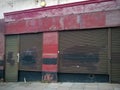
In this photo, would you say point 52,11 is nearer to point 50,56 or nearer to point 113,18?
point 50,56

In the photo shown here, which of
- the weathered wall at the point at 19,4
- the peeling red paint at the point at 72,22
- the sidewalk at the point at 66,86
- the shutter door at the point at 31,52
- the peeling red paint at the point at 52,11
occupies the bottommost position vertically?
the sidewalk at the point at 66,86

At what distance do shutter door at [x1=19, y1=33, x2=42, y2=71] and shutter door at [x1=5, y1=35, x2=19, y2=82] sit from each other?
468 mm

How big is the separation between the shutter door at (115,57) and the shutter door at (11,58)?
6.70 meters

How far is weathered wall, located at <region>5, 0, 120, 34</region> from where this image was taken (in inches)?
479

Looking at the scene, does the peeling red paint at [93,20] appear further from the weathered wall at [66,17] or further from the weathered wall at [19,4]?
the weathered wall at [19,4]

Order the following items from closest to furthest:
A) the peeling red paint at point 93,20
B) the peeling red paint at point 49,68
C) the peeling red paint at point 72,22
Answer: the peeling red paint at point 93,20, the peeling red paint at point 72,22, the peeling red paint at point 49,68

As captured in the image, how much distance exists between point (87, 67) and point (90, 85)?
1116 mm

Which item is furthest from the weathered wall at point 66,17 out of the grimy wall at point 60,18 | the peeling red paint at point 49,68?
the peeling red paint at point 49,68

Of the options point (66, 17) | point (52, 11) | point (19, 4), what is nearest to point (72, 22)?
point (66, 17)

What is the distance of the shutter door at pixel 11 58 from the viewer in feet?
51.4

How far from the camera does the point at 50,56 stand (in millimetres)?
13992

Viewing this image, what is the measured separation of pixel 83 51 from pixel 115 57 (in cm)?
186

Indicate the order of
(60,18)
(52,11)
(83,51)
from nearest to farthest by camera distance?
(83,51), (60,18), (52,11)

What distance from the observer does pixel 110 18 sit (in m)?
12.1
